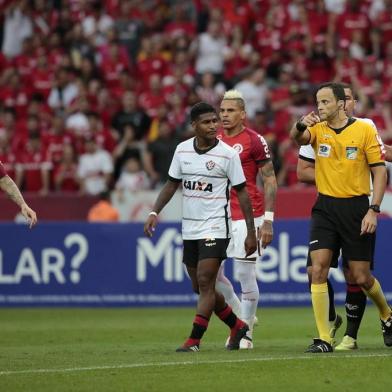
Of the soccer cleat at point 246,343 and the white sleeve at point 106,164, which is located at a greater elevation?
the white sleeve at point 106,164

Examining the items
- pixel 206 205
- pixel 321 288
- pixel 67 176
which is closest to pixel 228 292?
pixel 206 205

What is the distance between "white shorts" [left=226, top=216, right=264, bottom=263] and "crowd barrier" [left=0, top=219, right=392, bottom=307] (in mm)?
6272

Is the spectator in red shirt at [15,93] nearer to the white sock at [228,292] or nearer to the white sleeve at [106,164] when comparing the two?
the white sleeve at [106,164]

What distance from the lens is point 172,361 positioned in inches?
401

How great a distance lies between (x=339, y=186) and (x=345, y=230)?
0.39 metres

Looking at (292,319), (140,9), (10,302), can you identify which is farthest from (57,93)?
(292,319)

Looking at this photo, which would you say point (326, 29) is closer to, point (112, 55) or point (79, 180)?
point (112, 55)

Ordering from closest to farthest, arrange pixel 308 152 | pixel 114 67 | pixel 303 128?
1. pixel 303 128
2. pixel 308 152
3. pixel 114 67

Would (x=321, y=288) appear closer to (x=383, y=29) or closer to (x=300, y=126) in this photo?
(x=300, y=126)

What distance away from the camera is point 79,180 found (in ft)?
73.6

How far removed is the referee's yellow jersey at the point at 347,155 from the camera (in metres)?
10.7

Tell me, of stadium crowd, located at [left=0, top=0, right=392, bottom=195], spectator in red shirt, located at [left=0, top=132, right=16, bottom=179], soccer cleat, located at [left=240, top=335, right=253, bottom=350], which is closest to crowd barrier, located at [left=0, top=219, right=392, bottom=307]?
stadium crowd, located at [left=0, top=0, right=392, bottom=195]

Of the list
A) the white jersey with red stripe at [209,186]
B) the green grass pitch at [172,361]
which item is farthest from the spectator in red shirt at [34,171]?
the white jersey with red stripe at [209,186]

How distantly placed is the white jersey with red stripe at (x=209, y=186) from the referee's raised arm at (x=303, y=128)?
2.36 ft
